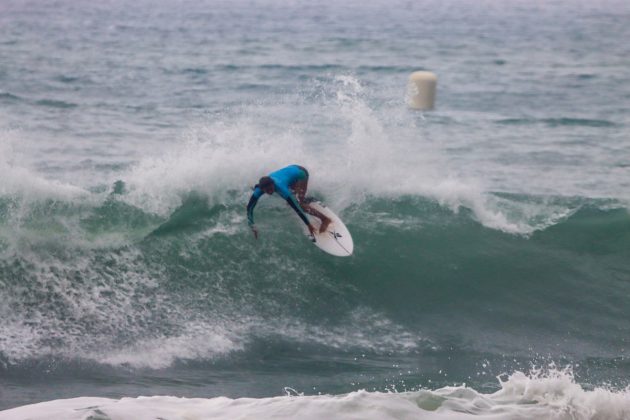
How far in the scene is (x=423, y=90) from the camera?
15.2 metres

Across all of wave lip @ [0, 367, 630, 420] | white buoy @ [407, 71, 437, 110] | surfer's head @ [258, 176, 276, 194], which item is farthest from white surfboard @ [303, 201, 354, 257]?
white buoy @ [407, 71, 437, 110]

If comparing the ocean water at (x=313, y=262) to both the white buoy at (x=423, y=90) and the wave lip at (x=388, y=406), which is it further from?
the white buoy at (x=423, y=90)

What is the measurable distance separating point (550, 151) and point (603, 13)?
35.5 meters

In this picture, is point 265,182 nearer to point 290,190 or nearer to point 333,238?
point 290,190

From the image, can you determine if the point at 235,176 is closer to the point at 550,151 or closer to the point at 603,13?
the point at 550,151

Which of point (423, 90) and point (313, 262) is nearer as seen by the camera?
point (313, 262)

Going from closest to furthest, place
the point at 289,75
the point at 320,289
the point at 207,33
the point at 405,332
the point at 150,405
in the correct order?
the point at 150,405 < the point at 405,332 < the point at 320,289 < the point at 289,75 < the point at 207,33

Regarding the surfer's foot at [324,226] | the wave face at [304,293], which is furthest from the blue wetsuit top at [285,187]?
the wave face at [304,293]

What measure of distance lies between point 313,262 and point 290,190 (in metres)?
1.40

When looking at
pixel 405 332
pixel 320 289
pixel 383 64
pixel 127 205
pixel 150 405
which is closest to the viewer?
pixel 150 405

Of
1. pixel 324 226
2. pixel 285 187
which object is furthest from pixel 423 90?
pixel 285 187

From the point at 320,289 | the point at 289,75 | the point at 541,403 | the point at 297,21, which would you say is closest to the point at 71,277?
the point at 320,289

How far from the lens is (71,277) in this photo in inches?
373

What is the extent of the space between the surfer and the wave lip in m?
2.69
